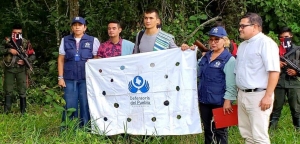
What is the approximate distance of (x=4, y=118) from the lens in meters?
6.50

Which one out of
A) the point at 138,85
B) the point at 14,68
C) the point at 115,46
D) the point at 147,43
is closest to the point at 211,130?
the point at 138,85

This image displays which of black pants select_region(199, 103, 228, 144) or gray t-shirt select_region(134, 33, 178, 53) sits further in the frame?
gray t-shirt select_region(134, 33, 178, 53)

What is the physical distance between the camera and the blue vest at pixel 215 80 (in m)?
4.30

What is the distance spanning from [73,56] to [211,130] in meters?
1.94

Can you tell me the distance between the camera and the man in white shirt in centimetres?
385

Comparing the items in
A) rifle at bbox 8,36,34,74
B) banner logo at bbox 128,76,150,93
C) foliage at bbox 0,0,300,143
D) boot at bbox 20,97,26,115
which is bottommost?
boot at bbox 20,97,26,115

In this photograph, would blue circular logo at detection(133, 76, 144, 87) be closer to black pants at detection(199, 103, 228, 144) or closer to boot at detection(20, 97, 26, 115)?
black pants at detection(199, 103, 228, 144)

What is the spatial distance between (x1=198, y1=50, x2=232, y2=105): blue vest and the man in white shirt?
0.76 feet

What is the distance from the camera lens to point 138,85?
487 centimetres

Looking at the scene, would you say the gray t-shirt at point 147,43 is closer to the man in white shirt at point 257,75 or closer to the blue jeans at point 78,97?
the blue jeans at point 78,97

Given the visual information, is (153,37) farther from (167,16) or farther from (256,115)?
(167,16)

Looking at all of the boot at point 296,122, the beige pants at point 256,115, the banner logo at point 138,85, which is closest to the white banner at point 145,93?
the banner logo at point 138,85

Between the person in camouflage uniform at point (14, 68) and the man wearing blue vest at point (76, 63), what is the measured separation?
2.56 meters

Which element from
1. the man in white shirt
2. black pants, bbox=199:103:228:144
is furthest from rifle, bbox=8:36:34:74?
the man in white shirt
